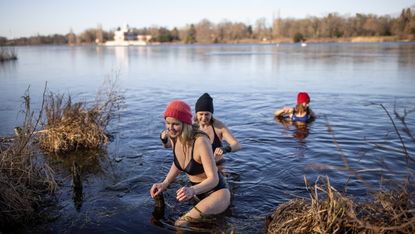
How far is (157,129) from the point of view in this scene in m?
10.9

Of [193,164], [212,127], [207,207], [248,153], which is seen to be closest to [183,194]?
[193,164]

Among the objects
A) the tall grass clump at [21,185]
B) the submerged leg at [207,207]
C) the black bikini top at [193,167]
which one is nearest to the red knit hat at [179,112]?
the black bikini top at [193,167]

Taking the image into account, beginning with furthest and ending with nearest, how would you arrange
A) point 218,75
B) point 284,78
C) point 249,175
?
point 218,75 < point 284,78 < point 249,175

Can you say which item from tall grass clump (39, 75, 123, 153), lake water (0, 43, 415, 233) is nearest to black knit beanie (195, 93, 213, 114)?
lake water (0, 43, 415, 233)

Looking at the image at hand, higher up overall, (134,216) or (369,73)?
(369,73)

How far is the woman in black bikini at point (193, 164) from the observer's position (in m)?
4.36

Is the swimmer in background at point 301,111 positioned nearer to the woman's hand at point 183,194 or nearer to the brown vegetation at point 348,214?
the brown vegetation at point 348,214

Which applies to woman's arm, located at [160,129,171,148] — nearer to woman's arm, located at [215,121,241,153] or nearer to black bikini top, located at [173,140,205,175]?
black bikini top, located at [173,140,205,175]

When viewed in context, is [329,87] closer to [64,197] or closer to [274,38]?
[64,197]

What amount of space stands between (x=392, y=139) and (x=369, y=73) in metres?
15.0

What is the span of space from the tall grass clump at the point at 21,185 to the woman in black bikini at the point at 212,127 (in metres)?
2.71

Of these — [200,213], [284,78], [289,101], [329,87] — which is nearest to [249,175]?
[200,213]

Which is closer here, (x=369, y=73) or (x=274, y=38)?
(x=369, y=73)

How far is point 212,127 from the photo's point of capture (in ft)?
21.4
